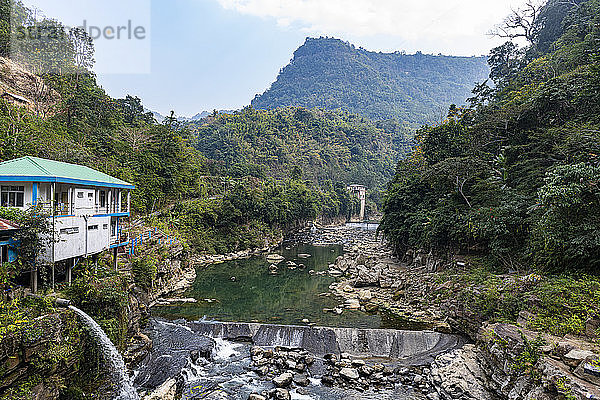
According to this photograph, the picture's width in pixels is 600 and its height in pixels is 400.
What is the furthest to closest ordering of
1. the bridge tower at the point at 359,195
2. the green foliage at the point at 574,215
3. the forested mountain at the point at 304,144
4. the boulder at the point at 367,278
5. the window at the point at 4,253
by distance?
the bridge tower at the point at 359,195 < the forested mountain at the point at 304,144 < the boulder at the point at 367,278 < the green foliage at the point at 574,215 < the window at the point at 4,253

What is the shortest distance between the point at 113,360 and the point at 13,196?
6223 millimetres

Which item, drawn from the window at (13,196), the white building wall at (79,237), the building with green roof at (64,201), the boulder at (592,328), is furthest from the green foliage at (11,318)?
the boulder at (592,328)

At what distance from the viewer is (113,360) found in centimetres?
1036

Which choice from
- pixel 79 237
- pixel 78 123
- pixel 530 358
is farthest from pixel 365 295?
pixel 78 123

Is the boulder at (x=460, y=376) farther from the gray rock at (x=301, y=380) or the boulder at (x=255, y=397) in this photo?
the boulder at (x=255, y=397)

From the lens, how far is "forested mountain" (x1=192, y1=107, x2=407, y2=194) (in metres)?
65.0

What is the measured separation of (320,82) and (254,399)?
159 metres

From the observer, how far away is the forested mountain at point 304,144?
65.0 m

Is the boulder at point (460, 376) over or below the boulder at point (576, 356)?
below

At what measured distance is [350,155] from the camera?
8875 centimetres

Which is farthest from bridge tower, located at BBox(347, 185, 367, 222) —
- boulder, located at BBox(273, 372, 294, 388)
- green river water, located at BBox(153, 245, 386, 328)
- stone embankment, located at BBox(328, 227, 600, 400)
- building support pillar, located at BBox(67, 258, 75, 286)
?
building support pillar, located at BBox(67, 258, 75, 286)

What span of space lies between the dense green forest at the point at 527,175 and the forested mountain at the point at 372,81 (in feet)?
354

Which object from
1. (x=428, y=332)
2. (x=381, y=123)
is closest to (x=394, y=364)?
(x=428, y=332)

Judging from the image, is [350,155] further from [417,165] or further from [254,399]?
[254,399]
